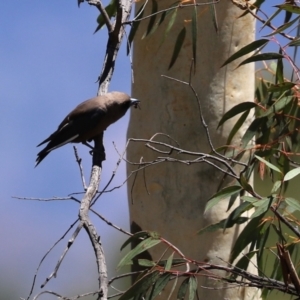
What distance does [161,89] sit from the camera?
2705 millimetres

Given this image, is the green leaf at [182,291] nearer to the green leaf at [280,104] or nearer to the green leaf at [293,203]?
the green leaf at [293,203]

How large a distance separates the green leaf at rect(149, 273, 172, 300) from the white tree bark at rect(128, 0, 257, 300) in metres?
0.65

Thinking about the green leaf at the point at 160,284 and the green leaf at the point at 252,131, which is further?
the green leaf at the point at 252,131

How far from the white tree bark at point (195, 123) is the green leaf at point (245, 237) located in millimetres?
443

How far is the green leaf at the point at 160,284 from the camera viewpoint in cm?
189

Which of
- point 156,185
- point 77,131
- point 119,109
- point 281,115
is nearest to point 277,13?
point 281,115

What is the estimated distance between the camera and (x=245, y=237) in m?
2.11

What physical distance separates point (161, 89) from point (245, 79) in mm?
319

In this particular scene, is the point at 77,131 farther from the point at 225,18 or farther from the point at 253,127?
the point at 225,18

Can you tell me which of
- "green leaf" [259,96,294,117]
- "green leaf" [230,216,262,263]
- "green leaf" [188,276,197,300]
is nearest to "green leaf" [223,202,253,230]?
"green leaf" [230,216,262,263]

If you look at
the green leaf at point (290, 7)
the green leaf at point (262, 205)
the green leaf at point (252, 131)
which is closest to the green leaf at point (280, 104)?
the green leaf at point (252, 131)

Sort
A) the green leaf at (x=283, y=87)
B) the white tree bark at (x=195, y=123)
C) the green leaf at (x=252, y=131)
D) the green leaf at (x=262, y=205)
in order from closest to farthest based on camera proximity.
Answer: the green leaf at (x=262, y=205)
the green leaf at (x=283, y=87)
the green leaf at (x=252, y=131)
the white tree bark at (x=195, y=123)

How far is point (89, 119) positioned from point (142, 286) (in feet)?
1.99

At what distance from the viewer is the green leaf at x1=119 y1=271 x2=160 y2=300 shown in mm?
1914
